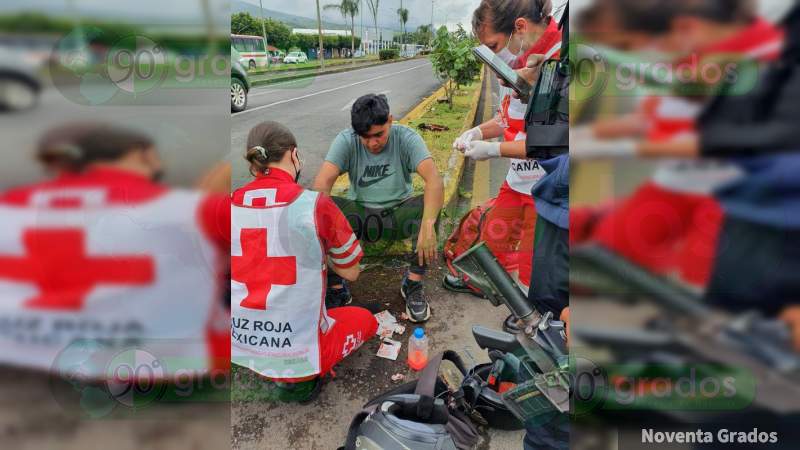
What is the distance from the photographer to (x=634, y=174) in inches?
22.6

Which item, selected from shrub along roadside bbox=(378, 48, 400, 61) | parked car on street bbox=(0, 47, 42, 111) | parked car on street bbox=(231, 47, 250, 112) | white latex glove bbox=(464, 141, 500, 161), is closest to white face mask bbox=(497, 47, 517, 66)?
white latex glove bbox=(464, 141, 500, 161)

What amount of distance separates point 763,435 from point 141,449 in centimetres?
95

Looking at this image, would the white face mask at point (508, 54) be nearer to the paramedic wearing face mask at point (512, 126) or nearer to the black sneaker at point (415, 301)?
the paramedic wearing face mask at point (512, 126)

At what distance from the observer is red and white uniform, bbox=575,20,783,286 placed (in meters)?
0.55

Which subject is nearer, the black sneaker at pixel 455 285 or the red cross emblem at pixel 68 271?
the red cross emblem at pixel 68 271

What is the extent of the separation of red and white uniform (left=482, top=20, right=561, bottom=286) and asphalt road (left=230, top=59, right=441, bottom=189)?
1.23 metres

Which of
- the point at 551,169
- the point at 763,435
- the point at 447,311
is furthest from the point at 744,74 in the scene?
the point at 447,311

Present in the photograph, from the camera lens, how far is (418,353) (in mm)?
2312

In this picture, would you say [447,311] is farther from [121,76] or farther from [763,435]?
[121,76]

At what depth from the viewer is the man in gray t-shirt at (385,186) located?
2670 mm

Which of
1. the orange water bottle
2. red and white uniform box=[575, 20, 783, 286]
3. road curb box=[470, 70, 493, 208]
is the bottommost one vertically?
the orange water bottle

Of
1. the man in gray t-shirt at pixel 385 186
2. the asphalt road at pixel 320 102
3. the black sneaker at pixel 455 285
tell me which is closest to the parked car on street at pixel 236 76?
the asphalt road at pixel 320 102

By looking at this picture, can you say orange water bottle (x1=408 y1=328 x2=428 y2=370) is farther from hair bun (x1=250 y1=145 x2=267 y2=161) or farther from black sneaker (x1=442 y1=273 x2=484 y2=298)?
hair bun (x1=250 y1=145 x2=267 y2=161)

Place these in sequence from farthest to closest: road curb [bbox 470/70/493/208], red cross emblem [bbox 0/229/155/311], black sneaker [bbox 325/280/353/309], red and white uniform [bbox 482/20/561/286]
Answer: road curb [bbox 470/70/493/208], black sneaker [bbox 325/280/353/309], red and white uniform [bbox 482/20/561/286], red cross emblem [bbox 0/229/155/311]
